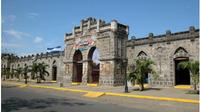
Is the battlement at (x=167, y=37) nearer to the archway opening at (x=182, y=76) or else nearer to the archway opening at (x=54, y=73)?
the archway opening at (x=182, y=76)

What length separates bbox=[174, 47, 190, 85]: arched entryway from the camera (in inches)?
946

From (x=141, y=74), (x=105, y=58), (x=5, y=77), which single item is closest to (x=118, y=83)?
(x=105, y=58)

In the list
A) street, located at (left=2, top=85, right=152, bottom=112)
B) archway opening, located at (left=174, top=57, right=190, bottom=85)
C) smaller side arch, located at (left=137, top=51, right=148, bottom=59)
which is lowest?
street, located at (left=2, top=85, right=152, bottom=112)

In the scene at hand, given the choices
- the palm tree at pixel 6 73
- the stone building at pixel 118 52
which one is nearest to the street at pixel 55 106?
the stone building at pixel 118 52

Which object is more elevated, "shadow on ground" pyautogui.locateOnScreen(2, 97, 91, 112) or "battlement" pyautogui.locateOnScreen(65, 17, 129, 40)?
"battlement" pyautogui.locateOnScreen(65, 17, 129, 40)

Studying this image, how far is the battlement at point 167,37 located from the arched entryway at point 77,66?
30.2 ft

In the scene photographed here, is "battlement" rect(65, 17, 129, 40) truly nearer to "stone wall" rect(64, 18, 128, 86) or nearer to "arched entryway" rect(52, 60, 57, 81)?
"stone wall" rect(64, 18, 128, 86)

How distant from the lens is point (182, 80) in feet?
84.9

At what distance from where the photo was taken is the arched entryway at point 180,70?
78.9 feet

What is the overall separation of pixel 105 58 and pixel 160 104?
15052 mm

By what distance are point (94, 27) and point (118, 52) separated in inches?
198

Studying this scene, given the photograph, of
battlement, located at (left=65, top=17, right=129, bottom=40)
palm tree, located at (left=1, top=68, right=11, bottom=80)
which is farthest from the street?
palm tree, located at (left=1, top=68, right=11, bottom=80)

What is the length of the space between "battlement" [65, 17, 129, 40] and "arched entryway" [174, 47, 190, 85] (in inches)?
306

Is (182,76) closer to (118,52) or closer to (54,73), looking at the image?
(118,52)
